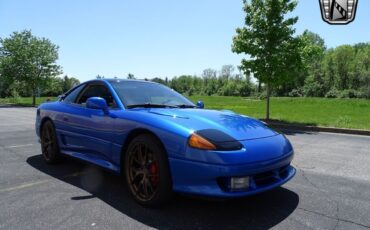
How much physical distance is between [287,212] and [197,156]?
45.8 inches

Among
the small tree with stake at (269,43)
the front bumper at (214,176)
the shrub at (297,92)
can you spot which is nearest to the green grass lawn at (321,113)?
the small tree with stake at (269,43)

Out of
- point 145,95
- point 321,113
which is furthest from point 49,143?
point 321,113

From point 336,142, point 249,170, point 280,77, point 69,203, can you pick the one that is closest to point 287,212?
point 249,170

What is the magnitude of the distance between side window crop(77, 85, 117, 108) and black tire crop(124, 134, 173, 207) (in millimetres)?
831

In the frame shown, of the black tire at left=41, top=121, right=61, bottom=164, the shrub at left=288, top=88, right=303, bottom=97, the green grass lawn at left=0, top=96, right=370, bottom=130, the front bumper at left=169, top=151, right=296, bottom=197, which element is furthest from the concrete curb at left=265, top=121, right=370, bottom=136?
the shrub at left=288, top=88, right=303, bottom=97

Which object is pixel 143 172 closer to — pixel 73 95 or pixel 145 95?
pixel 145 95

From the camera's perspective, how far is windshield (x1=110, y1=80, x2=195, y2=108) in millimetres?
4336

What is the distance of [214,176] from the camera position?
3084mm

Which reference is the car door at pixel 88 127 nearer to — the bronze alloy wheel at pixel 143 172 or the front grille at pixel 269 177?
the bronze alloy wheel at pixel 143 172

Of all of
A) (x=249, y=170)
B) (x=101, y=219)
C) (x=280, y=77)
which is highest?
(x=280, y=77)

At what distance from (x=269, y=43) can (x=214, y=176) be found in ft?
38.7

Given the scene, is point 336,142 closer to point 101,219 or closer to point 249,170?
point 249,170

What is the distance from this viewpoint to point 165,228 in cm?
308

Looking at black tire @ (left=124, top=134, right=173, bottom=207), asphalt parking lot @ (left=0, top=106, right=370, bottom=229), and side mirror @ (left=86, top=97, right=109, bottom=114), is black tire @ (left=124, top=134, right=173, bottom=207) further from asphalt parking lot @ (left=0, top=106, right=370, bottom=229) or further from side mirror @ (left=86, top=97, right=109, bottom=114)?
side mirror @ (left=86, top=97, right=109, bottom=114)
